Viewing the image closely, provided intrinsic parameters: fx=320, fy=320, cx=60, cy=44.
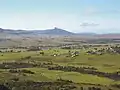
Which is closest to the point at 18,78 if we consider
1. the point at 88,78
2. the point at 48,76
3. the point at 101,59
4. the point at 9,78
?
the point at 9,78

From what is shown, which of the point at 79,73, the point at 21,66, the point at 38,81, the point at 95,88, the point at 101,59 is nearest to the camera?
the point at 95,88

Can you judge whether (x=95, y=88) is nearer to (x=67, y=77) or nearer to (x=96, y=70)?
(x=67, y=77)

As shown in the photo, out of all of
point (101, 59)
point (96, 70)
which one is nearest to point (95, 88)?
point (96, 70)

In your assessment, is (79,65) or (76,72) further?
(79,65)

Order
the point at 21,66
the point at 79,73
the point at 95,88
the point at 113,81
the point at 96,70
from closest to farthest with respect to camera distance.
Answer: the point at 95,88
the point at 113,81
the point at 79,73
the point at 96,70
the point at 21,66

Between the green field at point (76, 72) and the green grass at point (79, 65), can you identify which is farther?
the green grass at point (79, 65)

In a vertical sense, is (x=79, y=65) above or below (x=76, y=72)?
above

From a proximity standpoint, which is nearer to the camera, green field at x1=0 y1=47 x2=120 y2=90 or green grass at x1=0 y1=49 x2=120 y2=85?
green field at x1=0 y1=47 x2=120 y2=90

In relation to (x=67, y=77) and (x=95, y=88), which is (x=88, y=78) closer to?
(x=67, y=77)

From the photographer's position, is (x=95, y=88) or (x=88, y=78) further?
(x=88, y=78)
